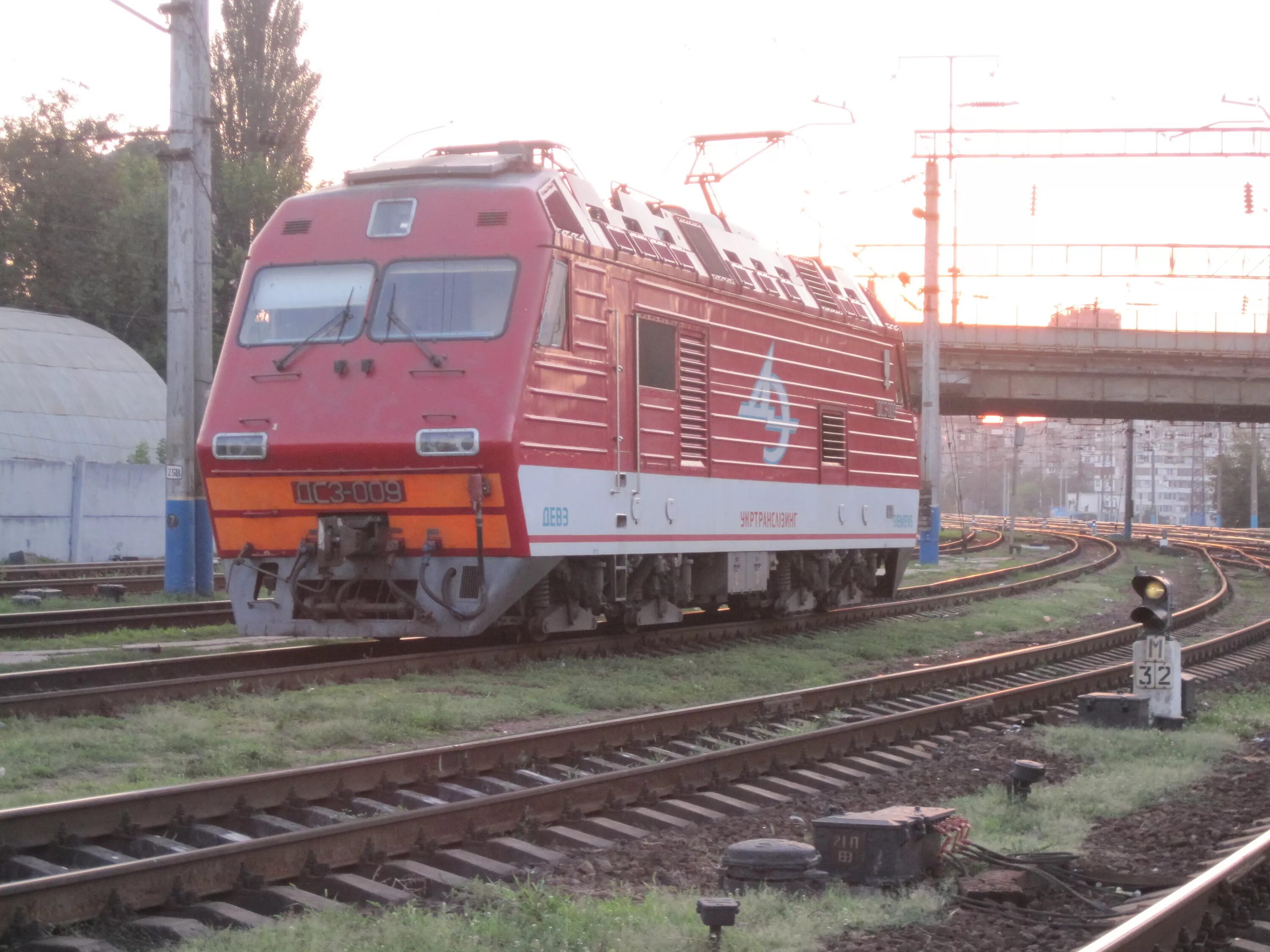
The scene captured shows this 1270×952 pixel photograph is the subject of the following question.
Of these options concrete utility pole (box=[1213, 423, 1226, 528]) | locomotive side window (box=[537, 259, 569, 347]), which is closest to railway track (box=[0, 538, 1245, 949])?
locomotive side window (box=[537, 259, 569, 347])

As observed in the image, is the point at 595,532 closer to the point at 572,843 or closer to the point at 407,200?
the point at 407,200

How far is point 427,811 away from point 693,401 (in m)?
8.57

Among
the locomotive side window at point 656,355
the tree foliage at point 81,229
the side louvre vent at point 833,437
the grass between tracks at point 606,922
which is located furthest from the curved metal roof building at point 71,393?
the grass between tracks at point 606,922

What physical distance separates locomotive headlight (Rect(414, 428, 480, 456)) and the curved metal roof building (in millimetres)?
24239

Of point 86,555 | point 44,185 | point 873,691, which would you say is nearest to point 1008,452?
point 44,185

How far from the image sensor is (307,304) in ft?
43.0

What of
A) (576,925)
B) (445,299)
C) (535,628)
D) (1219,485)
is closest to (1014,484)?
(535,628)

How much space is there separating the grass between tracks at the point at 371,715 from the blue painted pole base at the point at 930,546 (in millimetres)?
17142

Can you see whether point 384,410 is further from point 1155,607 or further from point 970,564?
point 970,564

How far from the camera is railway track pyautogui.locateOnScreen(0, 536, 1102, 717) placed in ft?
33.2

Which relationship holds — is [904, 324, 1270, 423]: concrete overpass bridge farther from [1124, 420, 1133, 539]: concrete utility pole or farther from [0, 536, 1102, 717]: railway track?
[0, 536, 1102, 717]: railway track

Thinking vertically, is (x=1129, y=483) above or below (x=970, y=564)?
above

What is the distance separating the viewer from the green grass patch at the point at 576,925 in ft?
17.8

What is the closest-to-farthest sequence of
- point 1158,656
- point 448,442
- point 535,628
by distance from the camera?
point 1158,656 < point 448,442 < point 535,628
